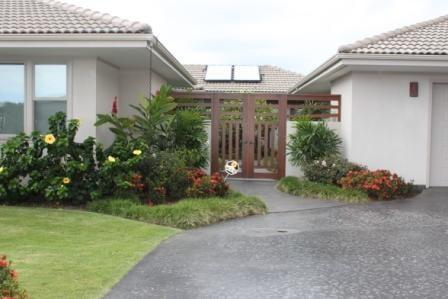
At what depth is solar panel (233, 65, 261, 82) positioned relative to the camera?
31.7 metres

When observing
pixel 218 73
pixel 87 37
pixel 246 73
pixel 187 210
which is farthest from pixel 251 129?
pixel 246 73

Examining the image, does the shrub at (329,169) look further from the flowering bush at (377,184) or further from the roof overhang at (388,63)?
the roof overhang at (388,63)

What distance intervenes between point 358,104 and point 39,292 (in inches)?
387

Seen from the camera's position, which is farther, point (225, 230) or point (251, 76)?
point (251, 76)

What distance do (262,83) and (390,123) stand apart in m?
18.1

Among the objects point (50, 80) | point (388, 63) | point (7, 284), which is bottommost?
point (7, 284)

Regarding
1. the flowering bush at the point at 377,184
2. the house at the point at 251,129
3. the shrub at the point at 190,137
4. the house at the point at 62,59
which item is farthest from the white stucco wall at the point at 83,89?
the flowering bush at the point at 377,184

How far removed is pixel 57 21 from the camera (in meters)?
11.9

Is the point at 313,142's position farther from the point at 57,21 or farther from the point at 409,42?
the point at 57,21

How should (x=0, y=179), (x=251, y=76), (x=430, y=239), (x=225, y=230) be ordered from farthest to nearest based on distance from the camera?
(x=251, y=76) → (x=0, y=179) → (x=225, y=230) → (x=430, y=239)

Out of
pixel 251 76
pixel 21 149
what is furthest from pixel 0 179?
pixel 251 76

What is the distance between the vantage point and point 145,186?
11.2 metres

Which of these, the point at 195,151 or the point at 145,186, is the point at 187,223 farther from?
the point at 195,151

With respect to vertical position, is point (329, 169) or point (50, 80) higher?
point (50, 80)
